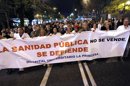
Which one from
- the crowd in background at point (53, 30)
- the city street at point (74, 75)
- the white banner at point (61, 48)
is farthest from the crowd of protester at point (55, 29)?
the city street at point (74, 75)

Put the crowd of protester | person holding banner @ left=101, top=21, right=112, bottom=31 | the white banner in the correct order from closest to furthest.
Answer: the white banner, the crowd of protester, person holding banner @ left=101, top=21, right=112, bottom=31

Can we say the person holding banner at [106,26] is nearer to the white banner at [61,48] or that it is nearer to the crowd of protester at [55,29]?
the crowd of protester at [55,29]

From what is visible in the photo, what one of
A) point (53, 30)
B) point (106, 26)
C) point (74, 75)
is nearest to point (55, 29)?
point (53, 30)

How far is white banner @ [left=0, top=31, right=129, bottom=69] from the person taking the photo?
13.2m

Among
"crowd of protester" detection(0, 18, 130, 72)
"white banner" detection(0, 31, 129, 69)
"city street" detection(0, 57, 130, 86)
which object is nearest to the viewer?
"city street" detection(0, 57, 130, 86)

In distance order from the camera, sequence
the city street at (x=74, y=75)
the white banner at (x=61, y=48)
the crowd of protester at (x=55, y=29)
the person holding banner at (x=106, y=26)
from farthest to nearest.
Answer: the person holding banner at (x=106, y=26), the crowd of protester at (x=55, y=29), the white banner at (x=61, y=48), the city street at (x=74, y=75)

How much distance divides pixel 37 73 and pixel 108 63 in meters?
2.96

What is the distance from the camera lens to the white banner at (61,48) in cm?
1325

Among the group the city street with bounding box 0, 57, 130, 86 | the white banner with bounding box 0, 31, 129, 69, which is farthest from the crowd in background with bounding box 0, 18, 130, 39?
the city street with bounding box 0, 57, 130, 86

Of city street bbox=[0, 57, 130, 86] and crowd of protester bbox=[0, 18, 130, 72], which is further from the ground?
crowd of protester bbox=[0, 18, 130, 72]

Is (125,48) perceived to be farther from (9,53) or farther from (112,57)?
(9,53)

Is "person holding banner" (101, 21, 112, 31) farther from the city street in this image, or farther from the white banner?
the city street

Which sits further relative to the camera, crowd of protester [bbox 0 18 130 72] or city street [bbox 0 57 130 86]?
crowd of protester [bbox 0 18 130 72]

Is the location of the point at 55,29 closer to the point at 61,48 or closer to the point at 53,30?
the point at 53,30
